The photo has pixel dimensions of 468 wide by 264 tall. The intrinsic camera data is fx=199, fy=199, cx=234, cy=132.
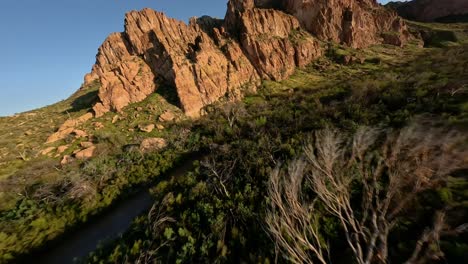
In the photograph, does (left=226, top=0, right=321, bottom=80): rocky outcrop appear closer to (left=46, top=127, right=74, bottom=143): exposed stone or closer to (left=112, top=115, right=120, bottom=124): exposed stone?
(left=112, top=115, right=120, bottom=124): exposed stone

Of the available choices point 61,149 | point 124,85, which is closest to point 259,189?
point 61,149

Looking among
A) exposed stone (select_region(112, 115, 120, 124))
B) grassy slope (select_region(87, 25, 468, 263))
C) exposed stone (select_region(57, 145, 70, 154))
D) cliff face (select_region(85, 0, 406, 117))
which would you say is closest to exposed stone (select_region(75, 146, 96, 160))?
exposed stone (select_region(57, 145, 70, 154))

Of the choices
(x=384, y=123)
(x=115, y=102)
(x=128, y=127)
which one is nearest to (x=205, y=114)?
(x=128, y=127)

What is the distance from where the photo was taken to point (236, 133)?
40.2 m

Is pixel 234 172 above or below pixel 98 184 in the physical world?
below

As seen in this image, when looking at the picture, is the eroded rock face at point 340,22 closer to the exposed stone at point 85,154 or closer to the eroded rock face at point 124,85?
the eroded rock face at point 124,85

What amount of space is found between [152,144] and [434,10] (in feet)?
493

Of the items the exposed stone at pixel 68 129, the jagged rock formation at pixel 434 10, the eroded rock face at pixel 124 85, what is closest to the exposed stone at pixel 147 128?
the eroded rock face at pixel 124 85

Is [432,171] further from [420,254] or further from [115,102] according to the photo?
[115,102]

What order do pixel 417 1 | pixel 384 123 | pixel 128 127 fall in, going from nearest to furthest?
pixel 384 123 < pixel 128 127 < pixel 417 1

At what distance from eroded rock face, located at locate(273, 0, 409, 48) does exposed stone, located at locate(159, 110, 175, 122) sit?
65541 mm

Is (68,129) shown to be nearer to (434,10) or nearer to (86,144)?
(86,144)

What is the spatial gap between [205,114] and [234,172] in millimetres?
32186

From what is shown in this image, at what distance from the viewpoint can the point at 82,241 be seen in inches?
963
